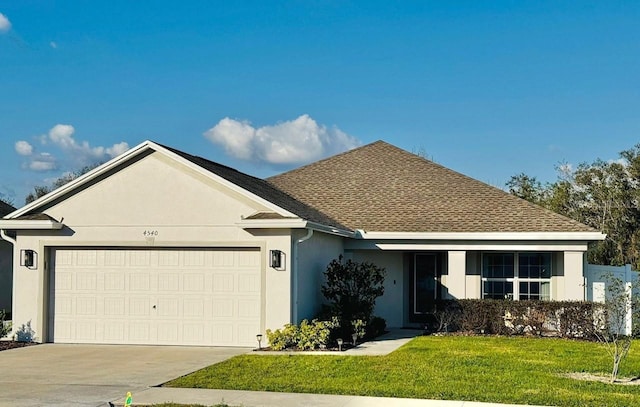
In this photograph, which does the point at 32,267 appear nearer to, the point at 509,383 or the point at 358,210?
the point at 358,210

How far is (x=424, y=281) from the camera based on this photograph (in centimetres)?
2267

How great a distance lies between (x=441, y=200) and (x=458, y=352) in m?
8.14

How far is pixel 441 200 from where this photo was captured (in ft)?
77.6

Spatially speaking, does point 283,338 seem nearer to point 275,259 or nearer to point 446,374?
point 275,259

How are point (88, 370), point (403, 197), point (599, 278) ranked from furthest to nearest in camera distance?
1. point (403, 197)
2. point (599, 278)
3. point (88, 370)

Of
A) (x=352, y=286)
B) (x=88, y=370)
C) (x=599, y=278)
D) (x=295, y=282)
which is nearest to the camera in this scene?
(x=88, y=370)

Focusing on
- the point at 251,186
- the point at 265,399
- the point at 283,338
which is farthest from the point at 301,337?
the point at 265,399

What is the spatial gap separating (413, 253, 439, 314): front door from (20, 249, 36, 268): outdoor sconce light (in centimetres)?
1042

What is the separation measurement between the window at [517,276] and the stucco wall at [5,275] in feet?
48.1

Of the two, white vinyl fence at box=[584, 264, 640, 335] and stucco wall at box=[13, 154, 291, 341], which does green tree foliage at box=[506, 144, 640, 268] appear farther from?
stucco wall at box=[13, 154, 291, 341]

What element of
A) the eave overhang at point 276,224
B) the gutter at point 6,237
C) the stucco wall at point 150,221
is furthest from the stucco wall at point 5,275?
the eave overhang at point 276,224

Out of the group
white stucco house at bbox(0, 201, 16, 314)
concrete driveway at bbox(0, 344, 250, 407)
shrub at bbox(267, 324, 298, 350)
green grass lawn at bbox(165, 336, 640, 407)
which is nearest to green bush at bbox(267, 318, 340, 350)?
shrub at bbox(267, 324, 298, 350)

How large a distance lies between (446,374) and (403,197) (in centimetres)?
1131

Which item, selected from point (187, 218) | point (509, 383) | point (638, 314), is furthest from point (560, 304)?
point (187, 218)
